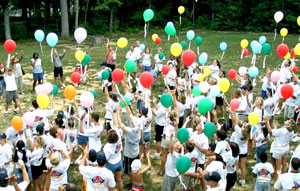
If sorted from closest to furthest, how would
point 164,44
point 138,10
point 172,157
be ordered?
1. point 172,157
2. point 164,44
3. point 138,10

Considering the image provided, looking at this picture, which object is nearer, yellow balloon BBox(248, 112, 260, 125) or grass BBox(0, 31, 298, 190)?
yellow balloon BBox(248, 112, 260, 125)

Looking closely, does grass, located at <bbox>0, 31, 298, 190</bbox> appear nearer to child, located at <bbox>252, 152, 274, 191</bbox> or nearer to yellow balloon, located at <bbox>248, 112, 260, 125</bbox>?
child, located at <bbox>252, 152, 274, 191</bbox>

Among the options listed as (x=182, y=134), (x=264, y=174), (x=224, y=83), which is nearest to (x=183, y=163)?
(x=182, y=134)

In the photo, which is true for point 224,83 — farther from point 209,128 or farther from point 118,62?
point 118,62

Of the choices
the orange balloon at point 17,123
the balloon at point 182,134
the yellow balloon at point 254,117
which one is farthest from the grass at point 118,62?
the balloon at point 182,134

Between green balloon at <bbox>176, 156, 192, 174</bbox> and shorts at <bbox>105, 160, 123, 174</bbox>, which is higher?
green balloon at <bbox>176, 156, 192, 174</bbox>

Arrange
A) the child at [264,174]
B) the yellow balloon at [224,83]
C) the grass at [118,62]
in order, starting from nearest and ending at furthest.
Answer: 1. the child at [264,174]
2. the grass at [118,62]
3. the yellow balloon at [224,83]

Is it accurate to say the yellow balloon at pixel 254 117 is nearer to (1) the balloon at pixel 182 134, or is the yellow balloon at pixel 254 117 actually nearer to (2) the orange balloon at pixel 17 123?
(1) the balloon at pixel 182 134

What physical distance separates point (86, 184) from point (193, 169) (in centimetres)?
178

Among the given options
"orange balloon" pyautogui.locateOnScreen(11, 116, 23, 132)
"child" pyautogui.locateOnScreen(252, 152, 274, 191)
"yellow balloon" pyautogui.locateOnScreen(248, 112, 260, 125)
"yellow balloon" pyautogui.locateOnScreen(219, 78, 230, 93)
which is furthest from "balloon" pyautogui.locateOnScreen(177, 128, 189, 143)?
"orange balloon" pyautogui.locateOnScreen(11, 116, 23, 132)

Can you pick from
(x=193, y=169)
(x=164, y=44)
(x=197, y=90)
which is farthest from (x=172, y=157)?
(x=164, y=44)

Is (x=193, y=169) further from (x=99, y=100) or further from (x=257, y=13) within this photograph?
(x=257, y=13)

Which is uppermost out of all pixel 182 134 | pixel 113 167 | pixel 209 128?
pixel 182 134

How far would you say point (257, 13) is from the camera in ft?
95.8
